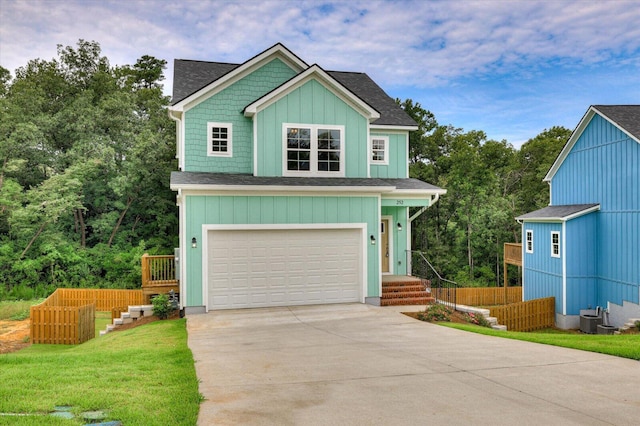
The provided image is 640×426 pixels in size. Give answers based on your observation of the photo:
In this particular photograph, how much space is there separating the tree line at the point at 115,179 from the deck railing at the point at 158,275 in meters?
10.5

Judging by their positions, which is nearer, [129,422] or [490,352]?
[129,422]

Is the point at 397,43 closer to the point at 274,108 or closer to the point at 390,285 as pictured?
the point at 274,108

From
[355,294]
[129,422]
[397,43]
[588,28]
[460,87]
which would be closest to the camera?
[129,422]

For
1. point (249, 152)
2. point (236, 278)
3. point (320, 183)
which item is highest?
point (249, 152)

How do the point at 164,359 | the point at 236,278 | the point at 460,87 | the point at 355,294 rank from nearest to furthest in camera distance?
the point at 164,359
the point at 236,278
the point at 355,294
the point at 460,87

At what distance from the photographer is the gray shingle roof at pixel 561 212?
18.0 metres

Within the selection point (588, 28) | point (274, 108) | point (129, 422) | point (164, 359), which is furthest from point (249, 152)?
point (588, 28)

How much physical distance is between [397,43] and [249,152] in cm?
1291

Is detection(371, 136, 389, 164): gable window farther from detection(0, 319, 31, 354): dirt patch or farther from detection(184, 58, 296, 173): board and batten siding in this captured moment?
detection(0, 319, 31, 354): dirt patch

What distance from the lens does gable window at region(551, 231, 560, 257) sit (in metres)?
18.6

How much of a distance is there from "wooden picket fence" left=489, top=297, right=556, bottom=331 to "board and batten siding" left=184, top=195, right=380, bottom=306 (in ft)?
17.9

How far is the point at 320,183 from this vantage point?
14.2 meters

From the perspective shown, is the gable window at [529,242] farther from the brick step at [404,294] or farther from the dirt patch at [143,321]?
the dirt patch at [143,321]

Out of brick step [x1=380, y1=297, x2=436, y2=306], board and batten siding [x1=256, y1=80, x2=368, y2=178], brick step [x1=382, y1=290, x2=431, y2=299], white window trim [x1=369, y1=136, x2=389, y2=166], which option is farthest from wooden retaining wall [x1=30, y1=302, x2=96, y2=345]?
white window trim [x1=369, y1=136, x2=389, y2=166]
